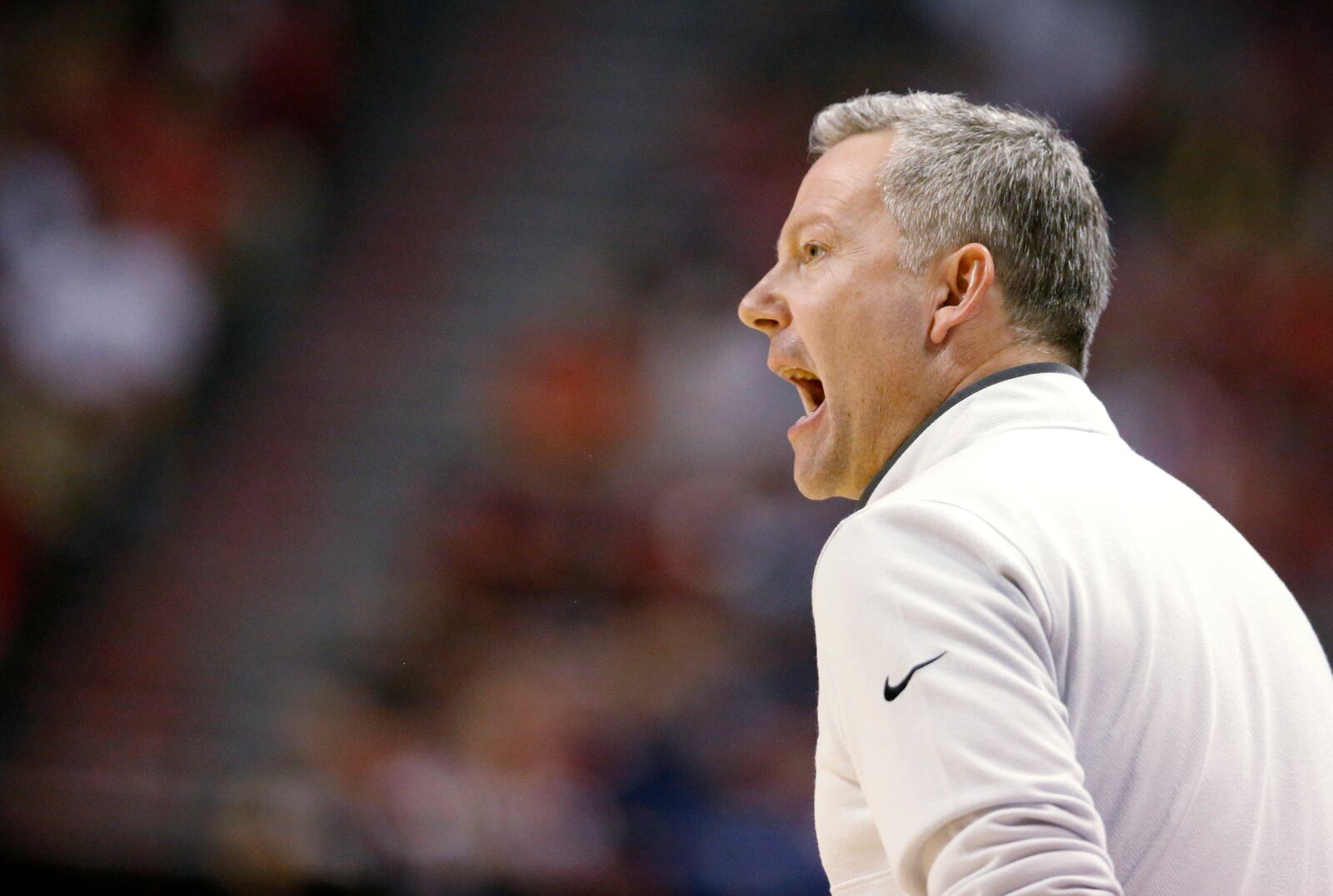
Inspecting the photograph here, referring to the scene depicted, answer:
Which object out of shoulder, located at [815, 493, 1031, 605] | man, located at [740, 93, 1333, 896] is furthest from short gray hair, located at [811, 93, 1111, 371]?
shoulder, located at [815, 493, 1031, 605]

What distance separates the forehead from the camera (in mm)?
1456

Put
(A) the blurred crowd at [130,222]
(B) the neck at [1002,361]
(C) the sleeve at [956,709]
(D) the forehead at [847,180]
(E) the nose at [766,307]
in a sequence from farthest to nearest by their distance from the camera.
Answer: (A) the blurred crowd at [130,222] → (E) the nose at [766,307] → (D) the forehead at [847,180] → (B) the neck at [1002,361] → (C) the sleeve at [956,709]

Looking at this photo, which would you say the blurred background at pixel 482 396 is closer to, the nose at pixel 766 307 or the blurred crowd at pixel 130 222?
the blurred crowd at pixel 130 222

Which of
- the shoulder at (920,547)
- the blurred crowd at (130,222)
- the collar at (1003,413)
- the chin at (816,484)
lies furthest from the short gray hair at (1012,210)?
the blurred crowd at (130,222)

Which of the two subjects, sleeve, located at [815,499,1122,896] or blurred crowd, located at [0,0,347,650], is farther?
blurred crowd, located at [0,0,347,650]

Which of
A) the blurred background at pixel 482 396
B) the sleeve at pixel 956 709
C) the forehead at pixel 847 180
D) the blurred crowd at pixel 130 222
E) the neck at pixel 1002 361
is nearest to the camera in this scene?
the sleeve at pixel 956 709

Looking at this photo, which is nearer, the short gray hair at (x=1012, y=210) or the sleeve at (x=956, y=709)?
the sleeve at (x=956, y=709)

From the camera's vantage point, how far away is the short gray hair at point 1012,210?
1.37 meters

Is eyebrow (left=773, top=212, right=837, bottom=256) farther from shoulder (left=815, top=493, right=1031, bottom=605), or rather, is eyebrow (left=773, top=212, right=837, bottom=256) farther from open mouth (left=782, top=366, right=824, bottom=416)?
shoulder (left=815, top=493, right=1031, bottom=605)

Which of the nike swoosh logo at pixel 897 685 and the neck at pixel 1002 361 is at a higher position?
the neck at pixel 1002 361

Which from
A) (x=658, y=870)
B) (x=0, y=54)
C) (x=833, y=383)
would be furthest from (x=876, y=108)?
(x=0, y=54)

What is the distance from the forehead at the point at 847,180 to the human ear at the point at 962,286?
12 cm

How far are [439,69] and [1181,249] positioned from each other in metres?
3.74

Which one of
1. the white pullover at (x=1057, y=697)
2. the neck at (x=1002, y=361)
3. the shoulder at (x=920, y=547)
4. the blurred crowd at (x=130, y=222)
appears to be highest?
the blurred crowd at (x=130, y=222)
